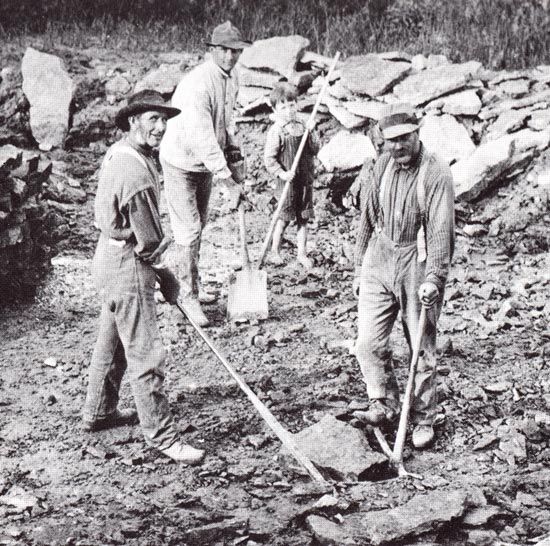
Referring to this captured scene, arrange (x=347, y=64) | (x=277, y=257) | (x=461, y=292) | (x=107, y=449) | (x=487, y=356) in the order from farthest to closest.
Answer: (x=347, y=64), (x=277, y=257), (x=461, y=292), (x=487, y=356), (x=107, y=449)

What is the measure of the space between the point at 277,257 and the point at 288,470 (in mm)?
3800

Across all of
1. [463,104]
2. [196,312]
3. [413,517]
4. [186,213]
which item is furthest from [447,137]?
[413,517]

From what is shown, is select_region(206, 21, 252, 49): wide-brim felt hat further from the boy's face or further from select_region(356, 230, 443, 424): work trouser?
select_region(356, 230, 443, 424): work trouser

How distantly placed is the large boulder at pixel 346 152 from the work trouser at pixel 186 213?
3.09m

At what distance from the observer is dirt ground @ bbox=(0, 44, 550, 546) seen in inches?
178

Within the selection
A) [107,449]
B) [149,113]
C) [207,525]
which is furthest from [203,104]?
[207,525]

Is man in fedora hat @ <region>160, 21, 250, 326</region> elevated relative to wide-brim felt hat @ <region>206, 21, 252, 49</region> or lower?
lower

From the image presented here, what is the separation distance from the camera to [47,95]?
38.3 feet

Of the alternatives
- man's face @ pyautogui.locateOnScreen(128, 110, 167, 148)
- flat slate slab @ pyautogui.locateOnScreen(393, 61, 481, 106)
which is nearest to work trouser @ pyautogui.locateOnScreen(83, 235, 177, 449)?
man's face @ pyautogui.locateOnScreen(128, 110, 167, 148)

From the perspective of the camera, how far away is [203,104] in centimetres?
677

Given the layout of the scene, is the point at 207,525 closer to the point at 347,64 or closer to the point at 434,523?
the point at 434,523

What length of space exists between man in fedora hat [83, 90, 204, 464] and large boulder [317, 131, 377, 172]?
5120 mm

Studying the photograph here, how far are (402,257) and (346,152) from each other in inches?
202

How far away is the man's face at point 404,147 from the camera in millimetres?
4805
